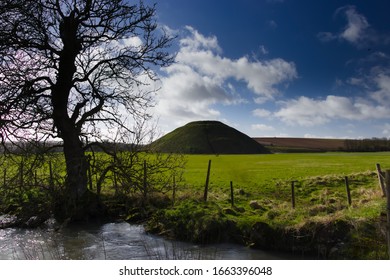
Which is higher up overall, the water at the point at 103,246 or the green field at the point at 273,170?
the green field at the point at 273,170

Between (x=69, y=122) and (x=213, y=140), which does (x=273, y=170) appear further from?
(x=213, y=140)

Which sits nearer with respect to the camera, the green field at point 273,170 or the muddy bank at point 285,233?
the muddy bank at point 285,233

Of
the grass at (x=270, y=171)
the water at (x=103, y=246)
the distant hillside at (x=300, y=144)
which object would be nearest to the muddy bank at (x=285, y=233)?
the water at (x=103, y=246)

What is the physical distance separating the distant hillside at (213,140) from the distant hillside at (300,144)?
956cm

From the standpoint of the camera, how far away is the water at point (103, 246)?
498 inches

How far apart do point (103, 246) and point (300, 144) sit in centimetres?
15635

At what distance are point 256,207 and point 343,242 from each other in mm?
7440

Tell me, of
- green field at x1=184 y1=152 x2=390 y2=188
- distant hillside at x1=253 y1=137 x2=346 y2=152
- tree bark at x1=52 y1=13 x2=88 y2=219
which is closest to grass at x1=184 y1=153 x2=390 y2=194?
green field at x1=184 y1=152 x2=390 y2=188

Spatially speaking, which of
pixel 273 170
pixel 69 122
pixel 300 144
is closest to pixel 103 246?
pixel 69 122

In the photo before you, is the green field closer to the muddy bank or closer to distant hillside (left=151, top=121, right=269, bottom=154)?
the muddy bank

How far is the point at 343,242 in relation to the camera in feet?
41.8

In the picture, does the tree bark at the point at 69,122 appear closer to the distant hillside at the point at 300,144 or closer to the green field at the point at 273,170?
the green field at the point at 273,170
